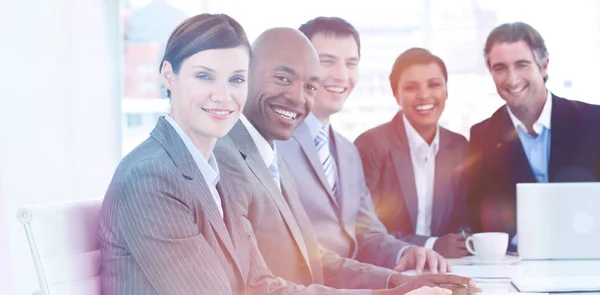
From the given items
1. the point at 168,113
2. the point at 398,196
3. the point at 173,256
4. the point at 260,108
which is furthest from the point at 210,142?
the point at 398,196

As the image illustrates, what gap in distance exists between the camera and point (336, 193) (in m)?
3.29

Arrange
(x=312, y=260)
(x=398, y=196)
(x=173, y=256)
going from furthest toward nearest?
(x=398, y=196)
(x=312, y=260)
(x=173, y=256)

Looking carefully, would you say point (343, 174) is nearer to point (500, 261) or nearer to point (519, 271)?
point (500, 261)

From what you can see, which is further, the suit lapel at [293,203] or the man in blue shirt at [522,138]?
the man in blue shirt at [522,138]

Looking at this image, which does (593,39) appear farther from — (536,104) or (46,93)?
(46,93)

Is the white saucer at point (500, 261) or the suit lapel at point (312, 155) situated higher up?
the suit lapel at point (312, 155)

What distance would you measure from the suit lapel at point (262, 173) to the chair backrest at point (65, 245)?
0.79 meters

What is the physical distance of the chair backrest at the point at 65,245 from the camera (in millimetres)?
1557

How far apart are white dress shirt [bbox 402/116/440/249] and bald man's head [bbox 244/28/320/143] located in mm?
1250

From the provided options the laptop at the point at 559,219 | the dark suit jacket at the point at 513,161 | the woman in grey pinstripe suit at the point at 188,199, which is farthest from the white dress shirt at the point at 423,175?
the woman in grey pinstripe suit at the point at 188,199

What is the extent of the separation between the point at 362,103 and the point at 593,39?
1556 millimetres

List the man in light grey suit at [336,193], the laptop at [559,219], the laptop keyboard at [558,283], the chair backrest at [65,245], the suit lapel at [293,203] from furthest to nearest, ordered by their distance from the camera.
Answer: the man in light grey suit at [336,193] → the laptop at [559,219] → the suit lapel at [293,203] → the laptop keyboard at [558,283] → the chair backrest at [65,245]

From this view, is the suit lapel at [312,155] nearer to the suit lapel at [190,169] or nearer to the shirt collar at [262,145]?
the shirt collar at [262,145]

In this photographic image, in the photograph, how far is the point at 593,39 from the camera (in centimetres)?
486
